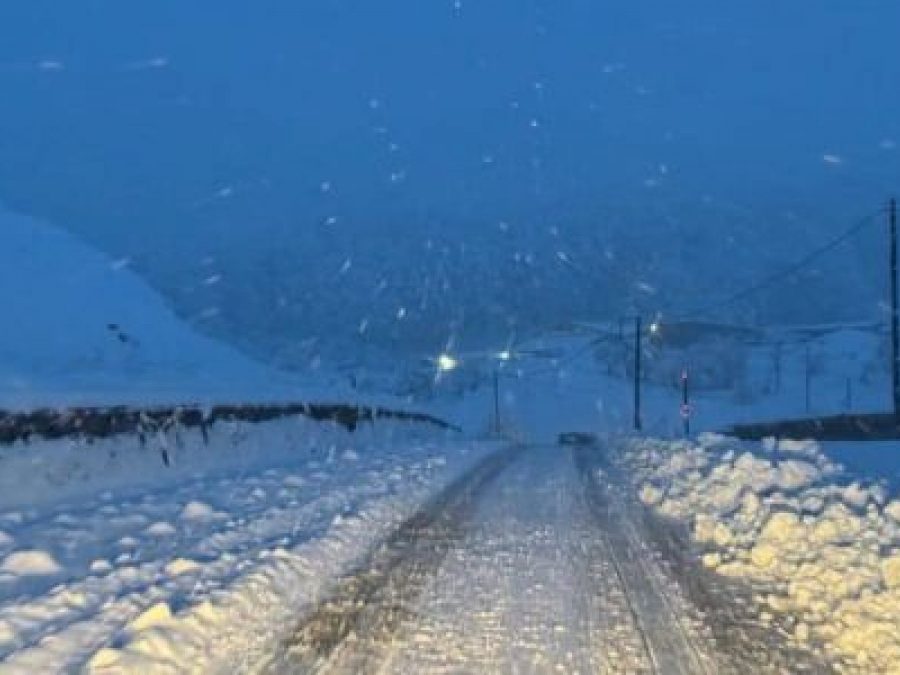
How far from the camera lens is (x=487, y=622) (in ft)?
20.4

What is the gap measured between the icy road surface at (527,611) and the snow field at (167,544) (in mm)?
419

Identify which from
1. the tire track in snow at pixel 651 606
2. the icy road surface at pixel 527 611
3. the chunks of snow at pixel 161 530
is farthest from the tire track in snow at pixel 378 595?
the chunks of snow at pixel 161 530

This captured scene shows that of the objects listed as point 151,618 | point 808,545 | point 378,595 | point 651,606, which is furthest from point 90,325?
point 651,606

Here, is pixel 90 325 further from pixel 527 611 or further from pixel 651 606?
pixel 651 606

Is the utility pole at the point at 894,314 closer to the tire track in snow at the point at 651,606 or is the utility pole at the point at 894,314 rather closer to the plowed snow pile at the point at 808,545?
the plowed snow pile at the point at 808,545

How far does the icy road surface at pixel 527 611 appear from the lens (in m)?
5.45

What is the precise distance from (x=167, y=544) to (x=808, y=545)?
5326 mm

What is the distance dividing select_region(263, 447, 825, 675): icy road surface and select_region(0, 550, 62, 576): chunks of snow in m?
2.19

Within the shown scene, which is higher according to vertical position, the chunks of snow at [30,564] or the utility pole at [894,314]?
the utility pole at [894,314]

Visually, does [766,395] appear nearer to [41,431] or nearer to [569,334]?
[569,334]

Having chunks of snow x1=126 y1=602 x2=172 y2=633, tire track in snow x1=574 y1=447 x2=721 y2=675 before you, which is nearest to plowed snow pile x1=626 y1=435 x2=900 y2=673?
tire track in snow x1=574 y1=447 x2=721 y2=675

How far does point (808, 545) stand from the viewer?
805cm

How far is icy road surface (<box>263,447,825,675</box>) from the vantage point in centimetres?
545

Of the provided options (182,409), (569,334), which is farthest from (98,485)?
(569,334)
